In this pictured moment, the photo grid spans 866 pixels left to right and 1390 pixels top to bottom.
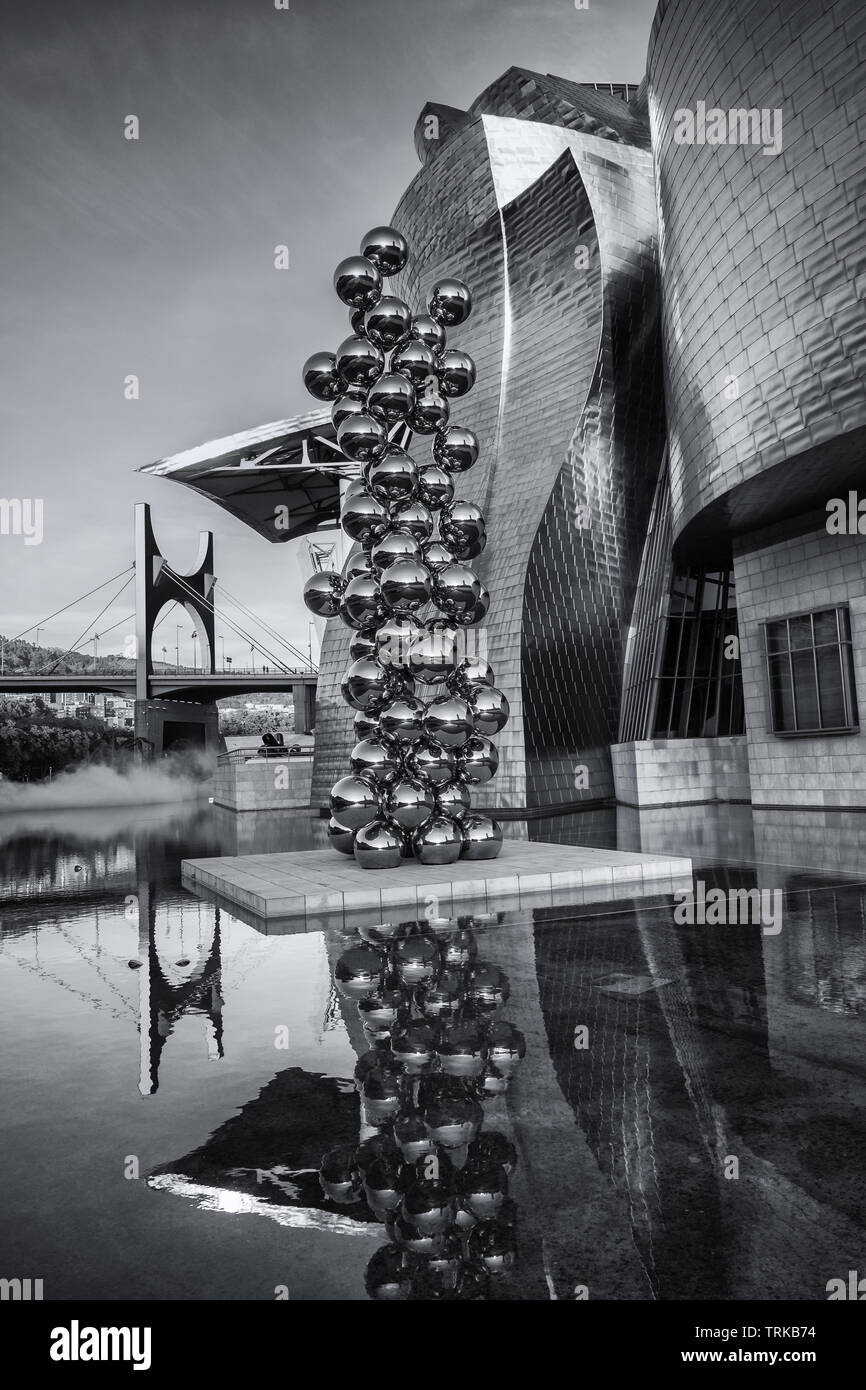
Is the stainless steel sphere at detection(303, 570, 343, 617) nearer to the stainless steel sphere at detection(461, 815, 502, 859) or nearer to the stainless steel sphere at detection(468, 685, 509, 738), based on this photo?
the stainless steel sphere at detection(468, 685, 509, 738)

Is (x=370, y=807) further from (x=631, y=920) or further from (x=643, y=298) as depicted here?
(x=643, y=298)

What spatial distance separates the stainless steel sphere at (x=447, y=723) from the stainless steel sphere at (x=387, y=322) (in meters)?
4.12

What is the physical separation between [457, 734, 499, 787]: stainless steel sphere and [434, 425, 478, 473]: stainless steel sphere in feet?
10.4

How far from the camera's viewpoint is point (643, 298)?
23500 mm

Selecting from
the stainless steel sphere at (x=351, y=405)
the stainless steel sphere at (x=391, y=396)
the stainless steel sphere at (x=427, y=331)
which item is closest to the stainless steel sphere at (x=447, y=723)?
the stainless steel sphere at (x=391, y=396)

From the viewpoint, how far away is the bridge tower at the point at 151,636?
44.1m

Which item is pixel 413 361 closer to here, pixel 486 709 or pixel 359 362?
pixel 359 362

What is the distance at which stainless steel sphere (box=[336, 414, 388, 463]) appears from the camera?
9.84 meters

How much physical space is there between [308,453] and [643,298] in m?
11.9

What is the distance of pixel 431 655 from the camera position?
A: 9.54m

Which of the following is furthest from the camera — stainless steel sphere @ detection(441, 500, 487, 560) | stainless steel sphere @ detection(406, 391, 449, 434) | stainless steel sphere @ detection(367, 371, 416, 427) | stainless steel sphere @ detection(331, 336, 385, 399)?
stainless steel sphere @ detection(406, 391, 449, 434)

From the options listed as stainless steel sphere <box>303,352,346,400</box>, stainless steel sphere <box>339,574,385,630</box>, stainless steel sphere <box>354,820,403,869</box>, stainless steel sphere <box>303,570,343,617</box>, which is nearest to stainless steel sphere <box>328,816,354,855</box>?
stainless steel sphere <box>354,820,403,869</box>

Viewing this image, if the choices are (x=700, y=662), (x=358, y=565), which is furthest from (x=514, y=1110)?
(x=700, y=662)
